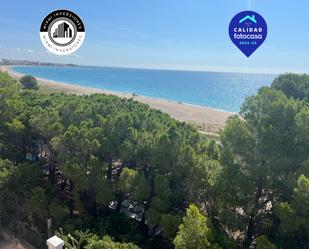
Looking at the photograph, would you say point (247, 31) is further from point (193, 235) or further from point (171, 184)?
point (193, 235)

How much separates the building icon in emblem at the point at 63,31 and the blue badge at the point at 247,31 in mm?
7205

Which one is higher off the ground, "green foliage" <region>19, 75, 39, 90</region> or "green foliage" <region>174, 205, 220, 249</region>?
"green foliage" <region>19, 75, 39, 90</region>

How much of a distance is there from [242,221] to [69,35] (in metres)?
10.8

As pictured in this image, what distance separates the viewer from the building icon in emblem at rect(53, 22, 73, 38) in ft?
51.8

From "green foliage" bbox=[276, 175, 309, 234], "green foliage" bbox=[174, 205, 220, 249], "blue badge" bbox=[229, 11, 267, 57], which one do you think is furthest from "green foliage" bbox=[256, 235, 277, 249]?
"blue badge" bbox=[229, 11, 267, 57]

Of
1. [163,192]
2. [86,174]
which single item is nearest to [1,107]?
[86,174]

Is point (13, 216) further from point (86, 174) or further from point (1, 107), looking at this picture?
point (1, 107)

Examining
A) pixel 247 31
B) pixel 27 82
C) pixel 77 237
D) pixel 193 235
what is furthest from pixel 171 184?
pixel 27 82

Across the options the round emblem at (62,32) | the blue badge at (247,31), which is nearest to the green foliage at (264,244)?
the blue badge at (247,31)

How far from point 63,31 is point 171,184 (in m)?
8.39

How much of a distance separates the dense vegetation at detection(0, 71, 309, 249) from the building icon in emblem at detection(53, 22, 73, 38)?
14.1 ft

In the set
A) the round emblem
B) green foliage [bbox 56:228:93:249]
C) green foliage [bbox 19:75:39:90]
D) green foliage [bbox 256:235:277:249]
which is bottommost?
green foliage [bbox 56:228:93:249]

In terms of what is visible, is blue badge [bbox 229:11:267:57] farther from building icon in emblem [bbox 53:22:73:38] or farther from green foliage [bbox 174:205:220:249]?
building icon in emblem [bbox 53:22:73:38]

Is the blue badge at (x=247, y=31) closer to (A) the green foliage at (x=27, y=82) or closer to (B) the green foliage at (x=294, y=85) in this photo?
(B) the green foliage at (x=294, y=85)
